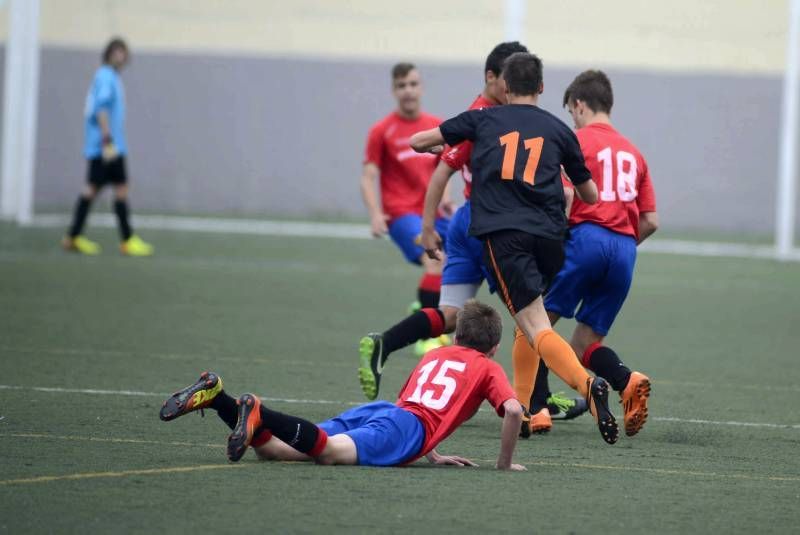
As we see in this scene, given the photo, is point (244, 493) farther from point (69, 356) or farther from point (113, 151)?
point (113, 151)

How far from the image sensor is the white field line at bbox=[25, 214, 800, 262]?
2186cm

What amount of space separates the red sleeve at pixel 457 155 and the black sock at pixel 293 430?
2.09 m

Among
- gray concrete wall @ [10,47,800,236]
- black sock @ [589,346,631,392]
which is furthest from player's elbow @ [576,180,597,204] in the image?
gray concrete wall @ [10,47,800,236]

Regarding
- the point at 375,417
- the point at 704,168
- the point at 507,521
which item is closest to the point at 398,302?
the point at 375,417

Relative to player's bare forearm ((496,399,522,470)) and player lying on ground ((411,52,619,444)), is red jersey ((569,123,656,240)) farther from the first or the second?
player's bare forearm ((496,399,522,470))

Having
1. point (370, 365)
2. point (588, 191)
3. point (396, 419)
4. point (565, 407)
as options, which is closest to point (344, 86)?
point (565, 407)

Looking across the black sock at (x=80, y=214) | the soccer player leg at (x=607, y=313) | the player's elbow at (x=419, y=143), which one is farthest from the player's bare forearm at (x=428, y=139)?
the black sock at (x=80, y=214)

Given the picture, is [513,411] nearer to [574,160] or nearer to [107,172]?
[574,160]

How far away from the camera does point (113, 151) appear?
1745 centimetres

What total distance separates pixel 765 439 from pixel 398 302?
6965 millimetres

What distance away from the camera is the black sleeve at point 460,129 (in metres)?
7.51

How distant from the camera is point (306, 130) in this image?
2539cm

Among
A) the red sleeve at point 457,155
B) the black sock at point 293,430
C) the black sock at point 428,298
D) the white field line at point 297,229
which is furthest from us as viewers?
the white field line at point 297,229

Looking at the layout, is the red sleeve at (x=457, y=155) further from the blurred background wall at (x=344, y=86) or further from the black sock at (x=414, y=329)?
the blurred background wall at (x=344, y=86)
